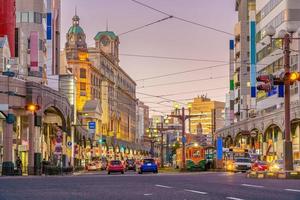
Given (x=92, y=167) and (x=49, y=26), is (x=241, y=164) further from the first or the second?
(x=49, y=26)

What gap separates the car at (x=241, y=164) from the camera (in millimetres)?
69100

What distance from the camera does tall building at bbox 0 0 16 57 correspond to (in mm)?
75688

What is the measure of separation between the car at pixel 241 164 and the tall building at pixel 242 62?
43.4 m

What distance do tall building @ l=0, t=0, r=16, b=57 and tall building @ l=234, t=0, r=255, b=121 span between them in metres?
45.6

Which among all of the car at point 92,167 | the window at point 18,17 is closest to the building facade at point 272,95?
the car at point 92,167

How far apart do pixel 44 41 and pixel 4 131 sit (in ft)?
133

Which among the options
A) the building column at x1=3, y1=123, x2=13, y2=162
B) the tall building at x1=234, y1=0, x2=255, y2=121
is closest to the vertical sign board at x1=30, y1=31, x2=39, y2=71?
the building column at x1=3, y1=123, x2=13, y2=162

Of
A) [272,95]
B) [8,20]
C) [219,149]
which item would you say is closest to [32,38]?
[8,20]

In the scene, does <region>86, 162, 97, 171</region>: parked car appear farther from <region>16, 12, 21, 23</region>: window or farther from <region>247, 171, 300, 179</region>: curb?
<region>247, 171, 300, 179</region>: curb

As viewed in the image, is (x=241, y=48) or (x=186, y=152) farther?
(x=241, y=48)

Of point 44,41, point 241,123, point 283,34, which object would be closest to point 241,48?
point 241,123

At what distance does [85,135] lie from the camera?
119062mm

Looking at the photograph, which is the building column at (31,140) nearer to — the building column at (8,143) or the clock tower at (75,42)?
the building column at (8,143)

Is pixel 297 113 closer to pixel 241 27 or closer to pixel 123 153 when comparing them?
pixel 241 27
